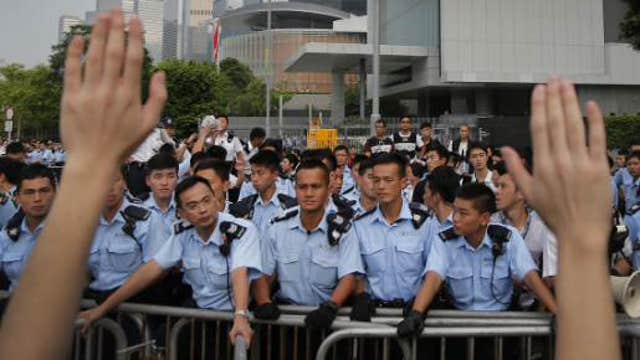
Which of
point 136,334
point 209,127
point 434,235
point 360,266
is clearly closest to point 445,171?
point 434,235

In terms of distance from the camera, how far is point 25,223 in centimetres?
399

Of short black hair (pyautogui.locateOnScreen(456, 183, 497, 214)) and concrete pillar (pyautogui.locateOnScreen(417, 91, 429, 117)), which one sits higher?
concrete pillar (pyautogui.locateOnScreen(417, 91, 429, 117))

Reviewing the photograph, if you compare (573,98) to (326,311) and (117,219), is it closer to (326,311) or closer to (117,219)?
(326,311)

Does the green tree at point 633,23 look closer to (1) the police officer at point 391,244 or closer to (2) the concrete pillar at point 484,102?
(2) the concrete pillar at point 484,102

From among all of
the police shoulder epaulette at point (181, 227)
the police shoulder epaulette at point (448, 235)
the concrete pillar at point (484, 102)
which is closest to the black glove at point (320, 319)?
the police shoulder epaulette at point (448, 235)

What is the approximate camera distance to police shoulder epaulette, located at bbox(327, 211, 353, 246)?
3.69 metres

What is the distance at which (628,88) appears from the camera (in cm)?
3628

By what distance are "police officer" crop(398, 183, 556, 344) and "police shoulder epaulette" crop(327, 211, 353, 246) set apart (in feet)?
1.85

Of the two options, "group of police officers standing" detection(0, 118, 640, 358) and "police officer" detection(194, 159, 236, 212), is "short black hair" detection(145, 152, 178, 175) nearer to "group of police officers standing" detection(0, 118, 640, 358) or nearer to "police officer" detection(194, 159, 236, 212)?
"police officer" detection(194, 159, 236, 212)

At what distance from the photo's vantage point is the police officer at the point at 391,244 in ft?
12.4

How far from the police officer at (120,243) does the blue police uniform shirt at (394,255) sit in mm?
1403

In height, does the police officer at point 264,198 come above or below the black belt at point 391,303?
above

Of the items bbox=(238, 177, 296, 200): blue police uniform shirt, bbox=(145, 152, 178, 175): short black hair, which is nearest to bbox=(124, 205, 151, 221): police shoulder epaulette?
bbox=(145, 152, 178, 175): short black hair

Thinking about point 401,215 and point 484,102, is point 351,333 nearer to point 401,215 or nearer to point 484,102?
point 401,215
